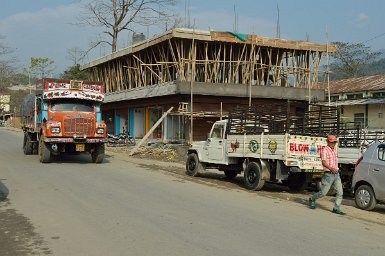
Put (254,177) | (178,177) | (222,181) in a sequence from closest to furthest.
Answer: (254,177)
(222,181)
(178,177)

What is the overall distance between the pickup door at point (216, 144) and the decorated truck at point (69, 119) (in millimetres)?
5040

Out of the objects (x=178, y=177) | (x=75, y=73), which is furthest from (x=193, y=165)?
(x=75, y=73)

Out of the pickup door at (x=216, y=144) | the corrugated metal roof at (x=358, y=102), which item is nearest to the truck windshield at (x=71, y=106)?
the pickup door at (x=216, y=144)

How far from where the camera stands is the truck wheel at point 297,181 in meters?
14.5

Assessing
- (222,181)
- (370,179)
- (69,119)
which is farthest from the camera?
(69,119)

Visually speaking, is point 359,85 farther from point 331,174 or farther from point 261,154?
point 331,174

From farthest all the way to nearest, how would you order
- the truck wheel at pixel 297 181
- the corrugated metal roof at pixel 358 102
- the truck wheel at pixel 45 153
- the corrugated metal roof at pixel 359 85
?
the corrugated metal roof at pixel 359 85, the corrugated metal roof at pixel 358 102, the truck wheel at pixel 45 153, the truck wheel at pixel 297 181

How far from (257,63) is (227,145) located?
14.8 meters

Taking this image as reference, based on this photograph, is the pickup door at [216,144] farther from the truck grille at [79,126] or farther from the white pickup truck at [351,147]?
the truck grille at [79,126]

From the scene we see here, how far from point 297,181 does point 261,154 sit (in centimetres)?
168

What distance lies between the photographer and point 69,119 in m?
18.9

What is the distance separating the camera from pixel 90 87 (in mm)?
20281

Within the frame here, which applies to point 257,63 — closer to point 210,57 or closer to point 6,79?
point 210,57

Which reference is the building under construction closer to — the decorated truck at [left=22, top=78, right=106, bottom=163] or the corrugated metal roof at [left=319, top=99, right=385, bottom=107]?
the corrugated metal roof at [left=319, top=99, right=385, bottom=107]
